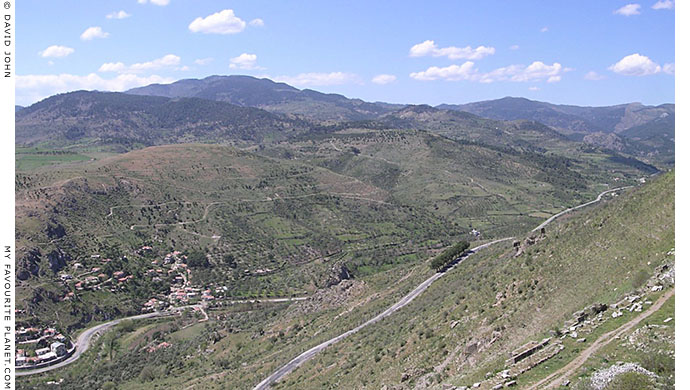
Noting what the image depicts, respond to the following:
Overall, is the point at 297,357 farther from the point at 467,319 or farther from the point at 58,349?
the point at 58,349

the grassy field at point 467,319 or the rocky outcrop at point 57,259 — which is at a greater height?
the grassy field at point 467,319

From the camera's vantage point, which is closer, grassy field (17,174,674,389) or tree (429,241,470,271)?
grassy field (17,174,674,389)

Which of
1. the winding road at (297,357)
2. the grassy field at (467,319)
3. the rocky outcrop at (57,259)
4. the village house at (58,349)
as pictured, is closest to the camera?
the grassy field at (467,319)

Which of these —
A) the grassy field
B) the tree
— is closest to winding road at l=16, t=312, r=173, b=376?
the grassy field

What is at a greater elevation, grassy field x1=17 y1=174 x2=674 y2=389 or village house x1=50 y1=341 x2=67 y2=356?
grassy field x1=17 y1=174 x2=674 y2=389

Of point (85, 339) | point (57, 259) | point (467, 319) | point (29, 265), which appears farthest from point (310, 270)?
point (467, 319)

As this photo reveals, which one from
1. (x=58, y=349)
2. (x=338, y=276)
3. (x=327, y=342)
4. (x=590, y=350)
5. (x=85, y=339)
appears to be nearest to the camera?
(x=590, y=350)

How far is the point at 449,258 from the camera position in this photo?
55.5 metres

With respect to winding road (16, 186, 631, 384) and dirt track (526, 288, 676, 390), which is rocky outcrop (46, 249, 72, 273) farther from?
dirt track (526, 288, 676, 390)

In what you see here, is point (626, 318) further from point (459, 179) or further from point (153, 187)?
point (459, 179)

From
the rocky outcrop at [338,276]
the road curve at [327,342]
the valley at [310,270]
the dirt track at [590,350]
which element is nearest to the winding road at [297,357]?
the road curve at [327,342]

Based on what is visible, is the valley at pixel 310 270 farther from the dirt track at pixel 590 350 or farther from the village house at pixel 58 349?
the village house at pixel 58 349

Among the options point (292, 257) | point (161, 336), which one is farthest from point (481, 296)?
point (292, 257)

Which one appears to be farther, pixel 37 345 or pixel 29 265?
pixel 29 265
